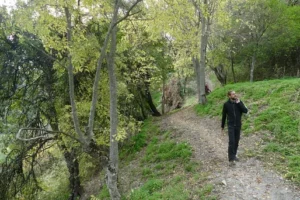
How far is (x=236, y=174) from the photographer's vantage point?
7.18m

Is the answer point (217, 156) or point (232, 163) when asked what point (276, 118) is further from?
point (232, 163)

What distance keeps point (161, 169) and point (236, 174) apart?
131 inches

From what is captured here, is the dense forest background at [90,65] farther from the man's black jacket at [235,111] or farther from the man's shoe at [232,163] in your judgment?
the man's shoe at [232,163]

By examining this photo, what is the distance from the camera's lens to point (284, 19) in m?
15.9

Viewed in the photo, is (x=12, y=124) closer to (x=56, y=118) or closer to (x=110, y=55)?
(x=56, y=118)

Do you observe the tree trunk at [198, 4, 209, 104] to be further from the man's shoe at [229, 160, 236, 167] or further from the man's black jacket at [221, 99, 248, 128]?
the man's shoe at [229, 160, 236, 167]

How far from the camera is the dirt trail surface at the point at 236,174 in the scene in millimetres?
6242

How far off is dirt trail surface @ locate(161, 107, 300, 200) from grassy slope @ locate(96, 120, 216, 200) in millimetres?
350

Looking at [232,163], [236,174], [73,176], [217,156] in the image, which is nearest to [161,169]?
[217,156]

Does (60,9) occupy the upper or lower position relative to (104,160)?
upper

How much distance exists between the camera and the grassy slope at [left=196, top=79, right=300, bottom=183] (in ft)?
24.9

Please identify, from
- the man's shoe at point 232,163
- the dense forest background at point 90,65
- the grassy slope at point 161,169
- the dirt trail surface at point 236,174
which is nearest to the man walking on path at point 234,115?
Answer: the man's shoe at point 232,163

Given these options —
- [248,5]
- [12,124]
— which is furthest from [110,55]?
[248,5]

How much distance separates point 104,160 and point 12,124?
4.66m
